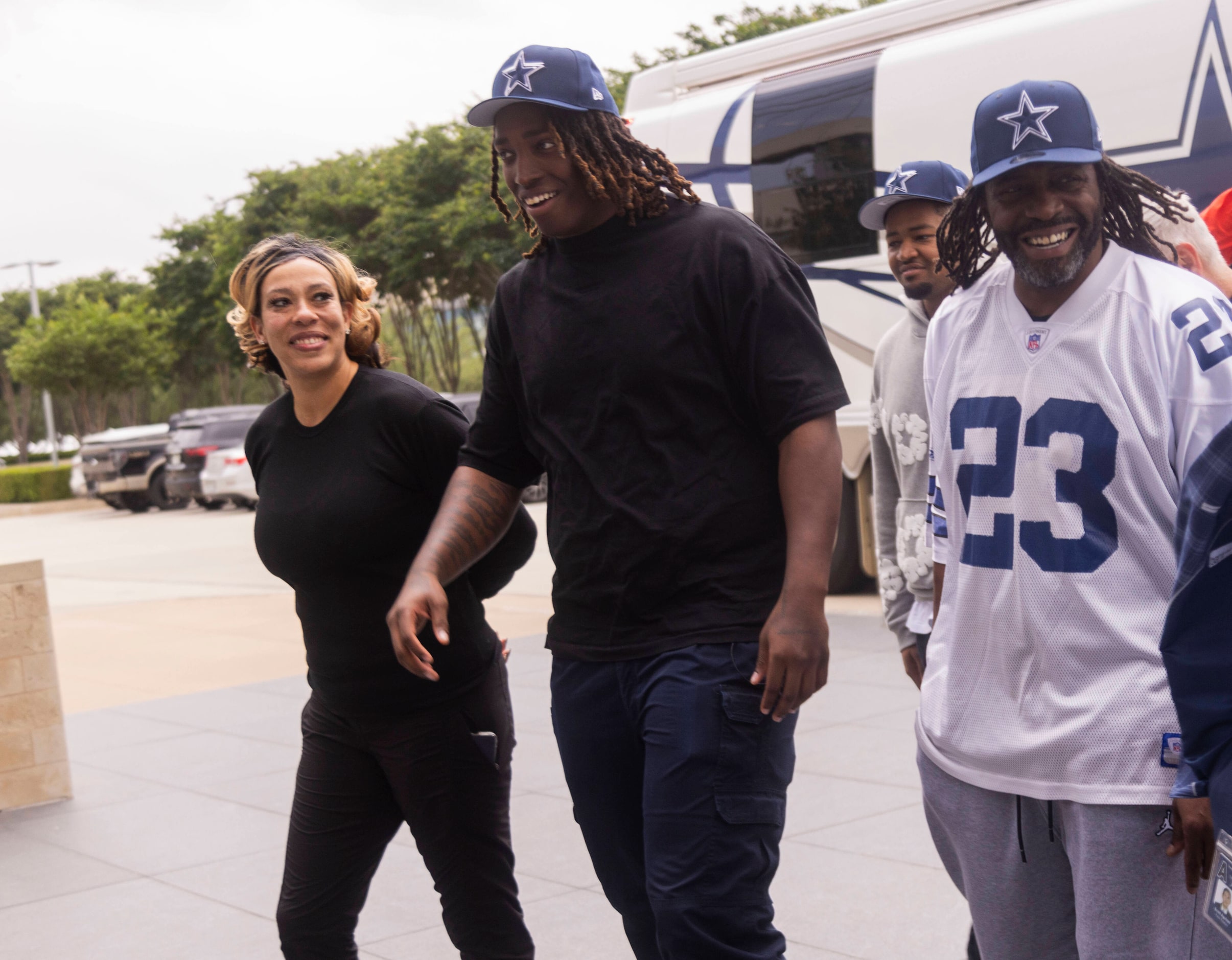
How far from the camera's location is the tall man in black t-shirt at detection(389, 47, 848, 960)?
243cm

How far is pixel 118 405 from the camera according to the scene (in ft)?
193

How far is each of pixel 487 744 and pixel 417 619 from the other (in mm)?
444

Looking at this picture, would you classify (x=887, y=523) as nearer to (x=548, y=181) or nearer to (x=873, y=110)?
(x=548, y=181)

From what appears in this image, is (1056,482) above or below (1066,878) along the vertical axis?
above

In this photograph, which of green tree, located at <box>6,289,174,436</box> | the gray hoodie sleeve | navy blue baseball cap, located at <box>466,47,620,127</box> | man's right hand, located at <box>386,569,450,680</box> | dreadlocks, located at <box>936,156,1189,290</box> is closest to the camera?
dreadlocks, located at <box>936,156,1189,290</box>

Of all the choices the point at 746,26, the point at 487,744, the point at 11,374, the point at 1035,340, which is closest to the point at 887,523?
the point at 487,744

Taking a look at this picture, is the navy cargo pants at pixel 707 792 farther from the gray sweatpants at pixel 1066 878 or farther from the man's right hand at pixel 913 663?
the man's right hand at pixel 913 663

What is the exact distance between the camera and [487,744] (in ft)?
10.0

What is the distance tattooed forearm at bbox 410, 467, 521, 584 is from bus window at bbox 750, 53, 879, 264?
7115 millimetres

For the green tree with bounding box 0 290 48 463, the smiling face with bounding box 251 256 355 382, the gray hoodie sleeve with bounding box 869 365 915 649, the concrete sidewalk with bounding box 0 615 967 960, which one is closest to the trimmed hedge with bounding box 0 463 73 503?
the green tree with bounding box 0 290 48 463

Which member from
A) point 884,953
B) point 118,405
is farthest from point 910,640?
point 118,405

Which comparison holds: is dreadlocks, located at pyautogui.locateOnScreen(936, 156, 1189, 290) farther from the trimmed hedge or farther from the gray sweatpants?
the trimmed hedge

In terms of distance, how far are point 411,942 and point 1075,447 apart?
Answer: 2834 millimetres

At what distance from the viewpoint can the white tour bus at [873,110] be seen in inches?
307
